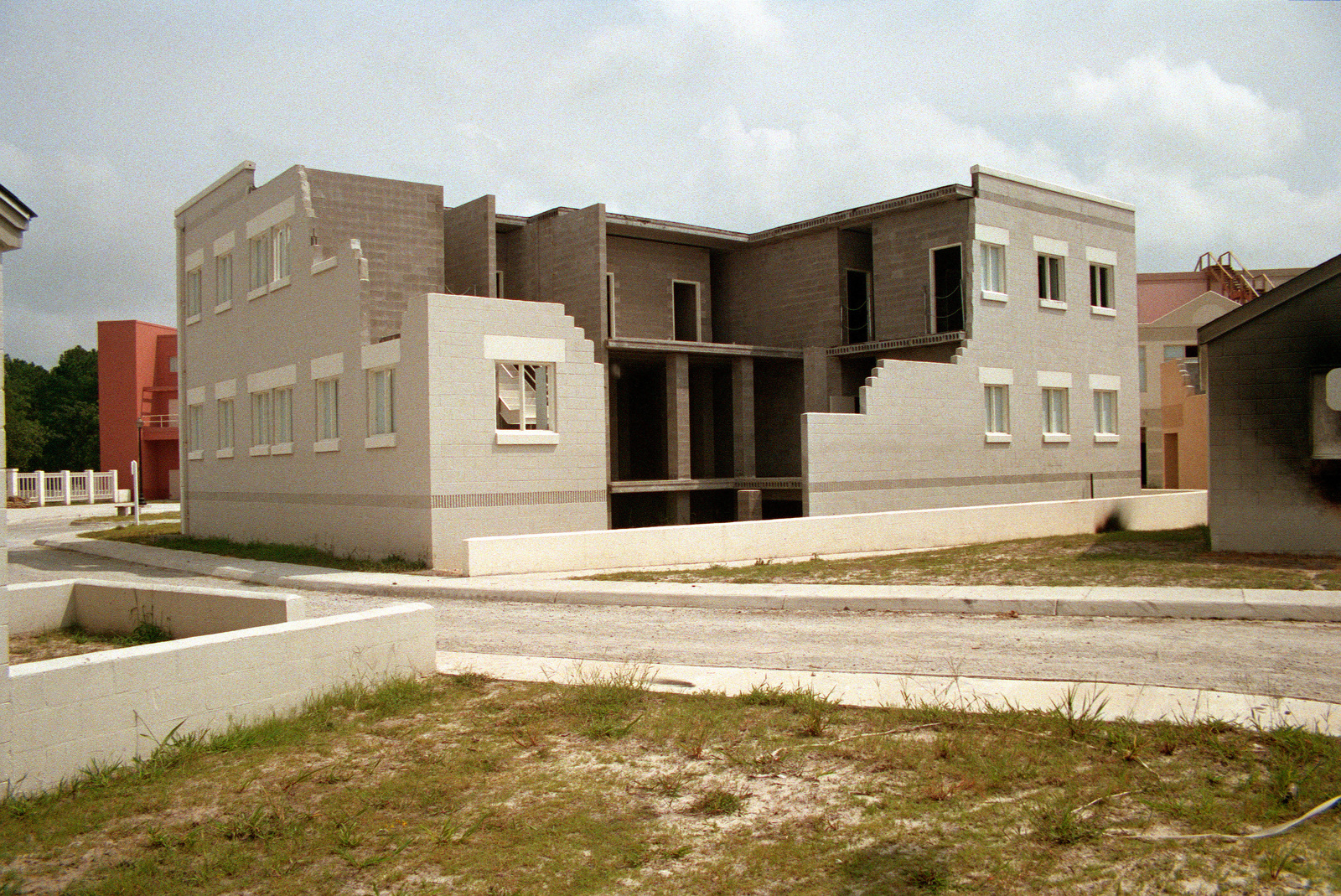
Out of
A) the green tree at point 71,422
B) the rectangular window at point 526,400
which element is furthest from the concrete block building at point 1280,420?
the green tree at point 71,422

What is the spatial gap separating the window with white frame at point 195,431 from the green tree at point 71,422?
196 feet

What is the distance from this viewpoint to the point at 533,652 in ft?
37.9

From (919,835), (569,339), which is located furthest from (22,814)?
(569,339)

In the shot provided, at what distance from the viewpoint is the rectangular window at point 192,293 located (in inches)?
1234

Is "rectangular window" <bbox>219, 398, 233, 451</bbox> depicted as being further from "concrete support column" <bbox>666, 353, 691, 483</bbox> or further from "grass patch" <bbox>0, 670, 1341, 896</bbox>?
"grass patch" <bbox>0, 670, 1341, 896</bbox>

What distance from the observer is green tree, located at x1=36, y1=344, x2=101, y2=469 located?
283 feet

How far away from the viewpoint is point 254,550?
25.2 meters

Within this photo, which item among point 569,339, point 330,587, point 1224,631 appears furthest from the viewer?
point 569,339

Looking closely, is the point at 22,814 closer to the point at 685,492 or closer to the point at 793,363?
the point at 685,492

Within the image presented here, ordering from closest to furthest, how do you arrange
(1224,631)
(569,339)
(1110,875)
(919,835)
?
1. (1110,875)
2. (919,835)
3. (1224,631)
4. (569,339)

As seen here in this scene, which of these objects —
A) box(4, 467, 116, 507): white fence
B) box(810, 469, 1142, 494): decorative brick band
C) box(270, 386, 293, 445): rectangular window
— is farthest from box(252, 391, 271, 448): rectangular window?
box(4, 467, 116, 507): white fence

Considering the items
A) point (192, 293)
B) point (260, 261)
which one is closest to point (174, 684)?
point (260, 261)

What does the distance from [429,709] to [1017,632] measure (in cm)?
674

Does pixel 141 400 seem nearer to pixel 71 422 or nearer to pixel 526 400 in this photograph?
pixel 71 422
